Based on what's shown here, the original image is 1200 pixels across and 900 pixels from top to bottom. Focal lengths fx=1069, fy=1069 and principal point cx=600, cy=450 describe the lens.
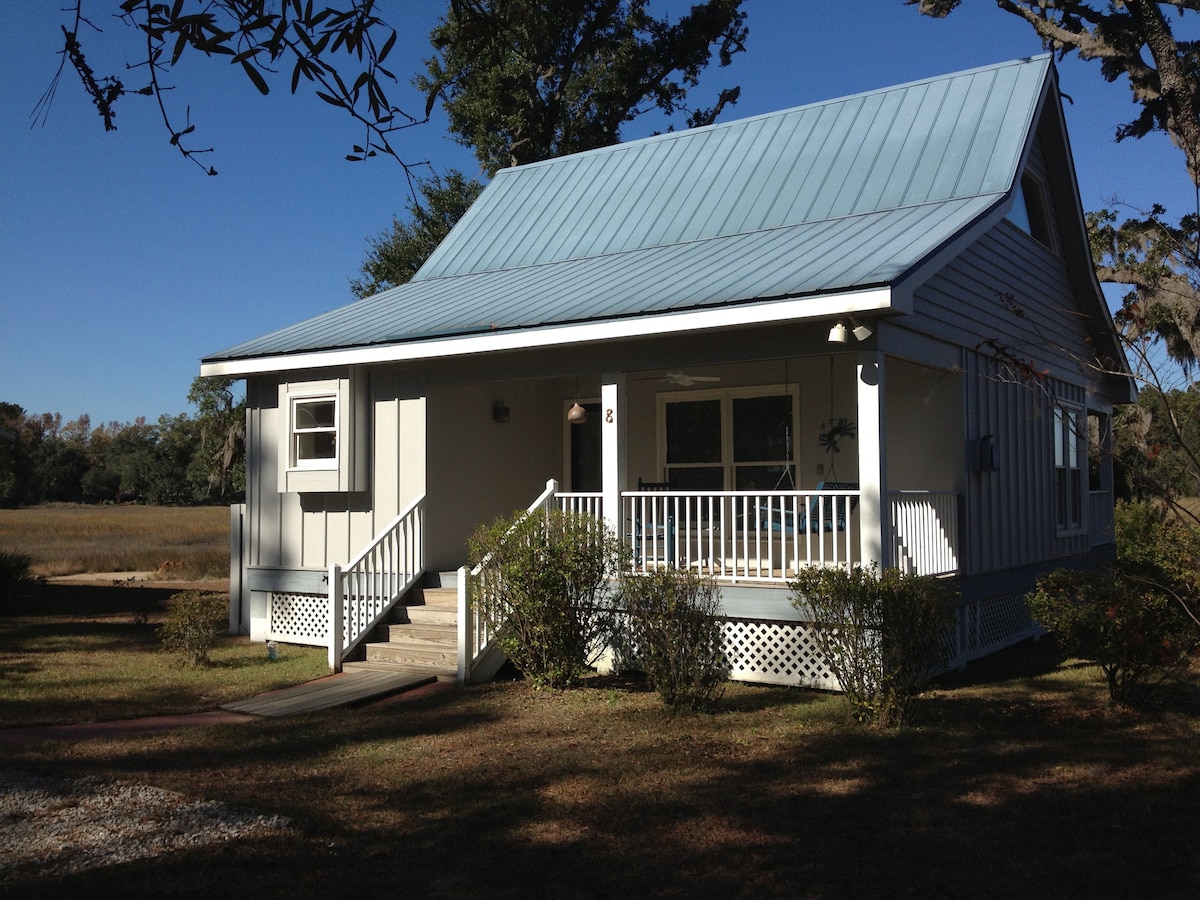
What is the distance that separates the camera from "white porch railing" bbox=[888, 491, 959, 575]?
959 cm

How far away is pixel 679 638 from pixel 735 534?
5.47 ft

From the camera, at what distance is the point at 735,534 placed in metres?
10.1

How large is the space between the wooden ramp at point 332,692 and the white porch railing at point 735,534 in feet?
8.28

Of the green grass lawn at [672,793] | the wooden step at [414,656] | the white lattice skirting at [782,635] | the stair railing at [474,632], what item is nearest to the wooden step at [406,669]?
the wooden step at [414,656]

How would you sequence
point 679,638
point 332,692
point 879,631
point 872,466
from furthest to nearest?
point 332,692, point 872,466, point 679,638, point 879,631

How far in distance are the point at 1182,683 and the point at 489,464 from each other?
25.5 ft

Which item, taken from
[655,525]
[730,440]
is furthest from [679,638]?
[730,440]

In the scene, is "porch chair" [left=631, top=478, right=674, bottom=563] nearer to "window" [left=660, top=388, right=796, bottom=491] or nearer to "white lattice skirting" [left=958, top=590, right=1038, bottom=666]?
"window" [left=660, top=388, right=796, bottom=491]

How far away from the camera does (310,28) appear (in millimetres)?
4715

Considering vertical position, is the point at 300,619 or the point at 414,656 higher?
the point at 300,619

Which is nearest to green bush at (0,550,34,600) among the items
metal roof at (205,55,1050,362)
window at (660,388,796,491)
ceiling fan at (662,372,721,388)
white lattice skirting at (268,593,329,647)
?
white lattice skirting at (268,593,329,647)

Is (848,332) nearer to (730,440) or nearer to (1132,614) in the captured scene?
(1132,614)

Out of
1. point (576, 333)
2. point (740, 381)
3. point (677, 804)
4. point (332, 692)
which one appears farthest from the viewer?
point (740, 381)

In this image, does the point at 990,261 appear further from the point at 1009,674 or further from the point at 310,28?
the point at 310,28
